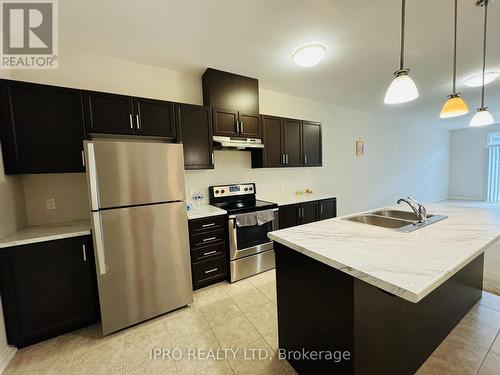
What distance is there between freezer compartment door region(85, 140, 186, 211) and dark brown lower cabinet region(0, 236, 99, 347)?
1.61ft

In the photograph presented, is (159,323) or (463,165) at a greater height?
(463,165)

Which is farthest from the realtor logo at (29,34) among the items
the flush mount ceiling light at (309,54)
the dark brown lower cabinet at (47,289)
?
the flush mount ceiling light at (309,54)

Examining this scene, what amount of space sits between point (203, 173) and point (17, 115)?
186 cm

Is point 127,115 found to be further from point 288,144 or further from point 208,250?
point 288,144

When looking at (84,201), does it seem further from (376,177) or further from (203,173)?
(376,177)

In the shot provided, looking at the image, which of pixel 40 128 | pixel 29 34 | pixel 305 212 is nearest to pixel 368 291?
pixel 305 212

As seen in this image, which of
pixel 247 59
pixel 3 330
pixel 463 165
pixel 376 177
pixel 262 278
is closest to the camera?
pixel 3 330

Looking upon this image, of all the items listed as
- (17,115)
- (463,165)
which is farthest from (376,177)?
(17,115)

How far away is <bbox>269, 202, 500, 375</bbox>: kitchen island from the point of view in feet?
3.12

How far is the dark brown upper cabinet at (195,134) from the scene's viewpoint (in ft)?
8.08

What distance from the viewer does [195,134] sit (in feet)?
8.35

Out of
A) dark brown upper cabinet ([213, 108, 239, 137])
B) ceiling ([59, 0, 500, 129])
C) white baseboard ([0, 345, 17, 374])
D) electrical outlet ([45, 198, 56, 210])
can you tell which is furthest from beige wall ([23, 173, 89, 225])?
dark brown upper cabinet ([213, 108, 239, 137])

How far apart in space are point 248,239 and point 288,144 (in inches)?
66.0

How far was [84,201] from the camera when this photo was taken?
2.30m
